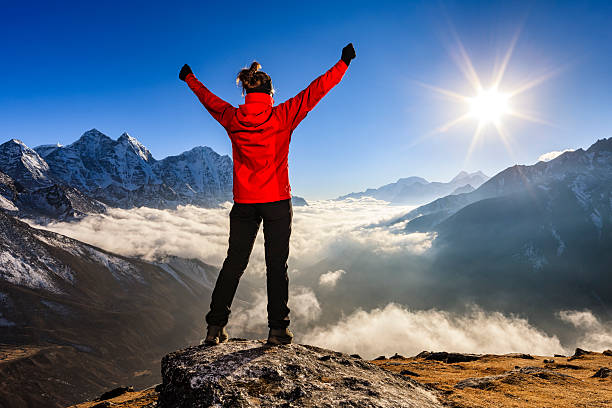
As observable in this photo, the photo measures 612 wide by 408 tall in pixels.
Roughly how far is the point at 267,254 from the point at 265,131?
244 cm

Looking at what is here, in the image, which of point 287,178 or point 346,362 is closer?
point 287,178

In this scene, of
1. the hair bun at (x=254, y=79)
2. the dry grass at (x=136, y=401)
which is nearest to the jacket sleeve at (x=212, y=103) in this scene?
the hair bun at (x=254, y=79)

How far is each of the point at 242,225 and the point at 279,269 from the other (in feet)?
3.82

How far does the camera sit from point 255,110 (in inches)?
228

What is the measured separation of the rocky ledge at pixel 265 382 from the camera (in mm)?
4223

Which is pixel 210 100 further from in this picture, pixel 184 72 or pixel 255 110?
pixel 255 110

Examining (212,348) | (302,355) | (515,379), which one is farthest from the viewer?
(515,379)

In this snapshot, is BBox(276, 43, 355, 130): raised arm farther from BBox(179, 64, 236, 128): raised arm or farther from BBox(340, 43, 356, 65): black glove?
BBox(179, 64, 236, 128): raised arm

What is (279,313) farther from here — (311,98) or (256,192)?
(311,98)

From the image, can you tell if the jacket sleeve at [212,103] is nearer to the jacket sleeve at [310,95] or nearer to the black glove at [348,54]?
the jacket sleeve at [310,95]

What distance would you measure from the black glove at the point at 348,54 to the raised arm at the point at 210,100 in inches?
96.6

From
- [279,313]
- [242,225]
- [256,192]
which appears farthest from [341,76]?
[279,313]

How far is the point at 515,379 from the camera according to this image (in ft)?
41.2

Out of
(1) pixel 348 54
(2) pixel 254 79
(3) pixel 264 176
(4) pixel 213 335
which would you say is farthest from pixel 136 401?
(1) pixel 348 54
